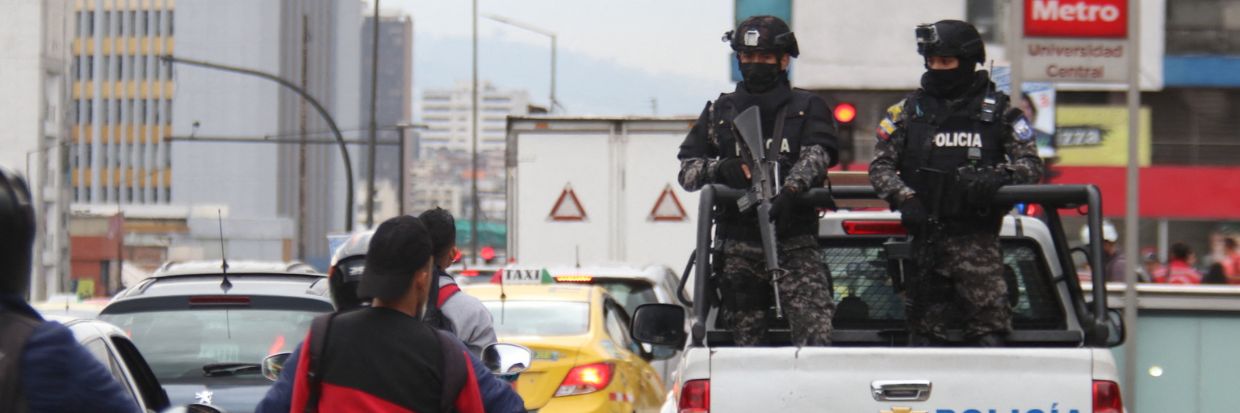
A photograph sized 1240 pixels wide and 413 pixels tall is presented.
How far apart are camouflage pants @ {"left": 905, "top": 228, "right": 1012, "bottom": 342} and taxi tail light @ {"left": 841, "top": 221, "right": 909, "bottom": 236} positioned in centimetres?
57

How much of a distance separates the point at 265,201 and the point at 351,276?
121 metres

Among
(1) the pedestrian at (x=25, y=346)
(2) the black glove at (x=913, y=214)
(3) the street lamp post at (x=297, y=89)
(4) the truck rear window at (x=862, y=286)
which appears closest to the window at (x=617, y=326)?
(4) the truck rear window at (x=862, y=286)

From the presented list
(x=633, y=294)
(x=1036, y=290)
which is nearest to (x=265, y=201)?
(x=633, y=294)

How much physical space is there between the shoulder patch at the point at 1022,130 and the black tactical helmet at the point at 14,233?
418cm

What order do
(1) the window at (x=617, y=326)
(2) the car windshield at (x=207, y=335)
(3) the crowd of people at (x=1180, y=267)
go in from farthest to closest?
(3) the crowd of people at (x=1180, y=267)
(1) the window at (x=617, y=326)
(2) the car windshield at (x=207, y=335)

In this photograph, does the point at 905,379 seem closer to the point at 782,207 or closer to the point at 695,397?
the point at 695,397

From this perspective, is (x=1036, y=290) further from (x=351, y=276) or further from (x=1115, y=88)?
(x=1115, y=88)

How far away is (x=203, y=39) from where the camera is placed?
125938 mm

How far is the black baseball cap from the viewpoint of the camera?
4703 mm

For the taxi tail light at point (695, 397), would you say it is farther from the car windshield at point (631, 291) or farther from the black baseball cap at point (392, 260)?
the car windshield at point (631, 291)

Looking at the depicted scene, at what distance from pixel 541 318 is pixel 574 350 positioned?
2.55ft

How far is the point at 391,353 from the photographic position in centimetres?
471

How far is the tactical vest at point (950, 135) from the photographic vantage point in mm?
7156

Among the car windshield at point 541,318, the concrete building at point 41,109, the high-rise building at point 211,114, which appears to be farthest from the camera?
the high-rise building at point 211,114
